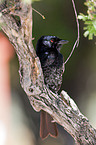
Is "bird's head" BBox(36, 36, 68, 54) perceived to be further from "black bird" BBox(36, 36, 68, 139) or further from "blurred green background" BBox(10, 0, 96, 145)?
"blurred green background" BBox(10, 0, 96, 145)

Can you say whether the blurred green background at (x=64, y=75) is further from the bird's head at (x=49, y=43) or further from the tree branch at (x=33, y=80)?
the tree branch at (x=33, y=80)

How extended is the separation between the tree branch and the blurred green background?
191 cm

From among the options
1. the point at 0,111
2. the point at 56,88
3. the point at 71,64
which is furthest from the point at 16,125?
the point at 56,88

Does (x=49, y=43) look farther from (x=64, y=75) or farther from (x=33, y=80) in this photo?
(x=64, y=75)

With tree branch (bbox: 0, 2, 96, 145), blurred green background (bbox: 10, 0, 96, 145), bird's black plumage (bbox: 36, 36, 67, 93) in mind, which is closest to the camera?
tree branch (bbox: 0, 2, 96, 145)

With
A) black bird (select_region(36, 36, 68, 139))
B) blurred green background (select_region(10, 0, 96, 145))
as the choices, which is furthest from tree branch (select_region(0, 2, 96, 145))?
blurred green background (select_region(10, 0, 96, 145))

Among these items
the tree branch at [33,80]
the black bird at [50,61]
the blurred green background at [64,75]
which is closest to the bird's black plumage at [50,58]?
the black bird at [50,61]

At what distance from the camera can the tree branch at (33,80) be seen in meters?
1.45

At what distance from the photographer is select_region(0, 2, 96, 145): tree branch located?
1.45 metres

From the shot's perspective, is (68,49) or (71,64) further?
(71,64)

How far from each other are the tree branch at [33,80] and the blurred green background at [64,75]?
1.91 m

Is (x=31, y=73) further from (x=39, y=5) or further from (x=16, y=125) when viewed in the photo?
(x=16, y=125)

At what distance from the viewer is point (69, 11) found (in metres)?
3.91

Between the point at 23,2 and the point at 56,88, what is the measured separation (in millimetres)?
1199
